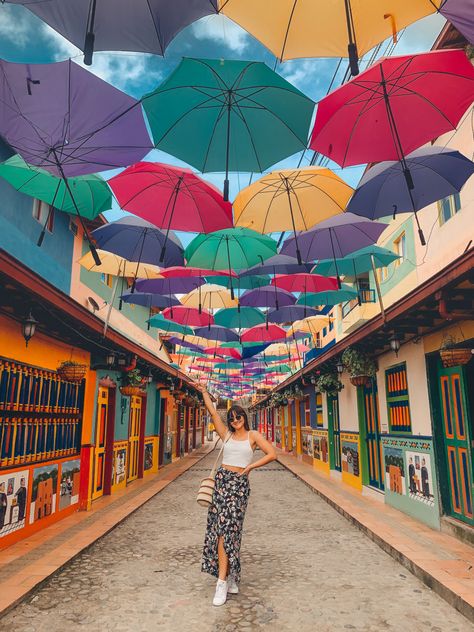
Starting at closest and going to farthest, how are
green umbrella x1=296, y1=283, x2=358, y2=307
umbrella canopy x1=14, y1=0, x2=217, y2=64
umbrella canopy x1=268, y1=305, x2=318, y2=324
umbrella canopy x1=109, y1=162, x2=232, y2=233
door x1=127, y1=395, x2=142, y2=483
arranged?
1. umbrella canopy x1=14, y1=0, x2=217, y2=64
2. umbrella canopy x1=109, y1=162, x2=232, y2=233
3. green umbrella x1=296, y1=283, x2=358, y2=307
4. umbrella canopy x1=268, y1=305, x2=318, y2=324
5. door x1=127, y1=395, x2=142, y2=483

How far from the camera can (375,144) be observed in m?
5.45

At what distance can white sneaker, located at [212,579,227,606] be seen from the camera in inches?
173

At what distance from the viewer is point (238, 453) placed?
465 centimetres

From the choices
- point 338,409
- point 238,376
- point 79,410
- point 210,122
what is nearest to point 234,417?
point 210,122

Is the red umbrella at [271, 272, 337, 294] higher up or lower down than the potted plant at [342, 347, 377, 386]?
higher up

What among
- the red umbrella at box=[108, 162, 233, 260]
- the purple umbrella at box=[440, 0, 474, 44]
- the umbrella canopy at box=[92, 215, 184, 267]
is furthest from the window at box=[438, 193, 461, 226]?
the umbrella canopy at box=[92, 215, 184, 267]

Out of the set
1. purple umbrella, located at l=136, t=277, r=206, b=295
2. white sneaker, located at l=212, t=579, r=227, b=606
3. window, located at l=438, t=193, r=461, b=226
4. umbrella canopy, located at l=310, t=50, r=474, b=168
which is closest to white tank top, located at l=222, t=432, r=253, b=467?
white sneaker, located at l=212, t=579, r=227, b=606

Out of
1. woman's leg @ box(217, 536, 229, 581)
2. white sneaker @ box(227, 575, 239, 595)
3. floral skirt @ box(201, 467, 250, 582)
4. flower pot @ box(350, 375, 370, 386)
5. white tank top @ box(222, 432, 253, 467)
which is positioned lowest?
white sneaker @ box(227, 575, 239, 595)

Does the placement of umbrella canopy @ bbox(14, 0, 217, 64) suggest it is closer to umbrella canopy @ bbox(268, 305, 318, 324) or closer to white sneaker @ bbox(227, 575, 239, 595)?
white sneaker @ bbox(227, 575, 239, 595)

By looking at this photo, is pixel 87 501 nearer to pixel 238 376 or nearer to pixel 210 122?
pixel 210 122

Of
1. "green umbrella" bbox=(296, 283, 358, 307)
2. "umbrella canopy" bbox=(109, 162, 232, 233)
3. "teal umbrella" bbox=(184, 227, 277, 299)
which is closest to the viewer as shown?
"umbrella canopy" bbox=(109, 162, 232, 233)

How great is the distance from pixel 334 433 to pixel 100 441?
8278 mm

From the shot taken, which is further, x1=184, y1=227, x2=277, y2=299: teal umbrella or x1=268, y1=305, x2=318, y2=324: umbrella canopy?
x1=268, y1=305, x2=318, y2=324: umbrella canopy

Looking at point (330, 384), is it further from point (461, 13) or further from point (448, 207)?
point (461, 13)
